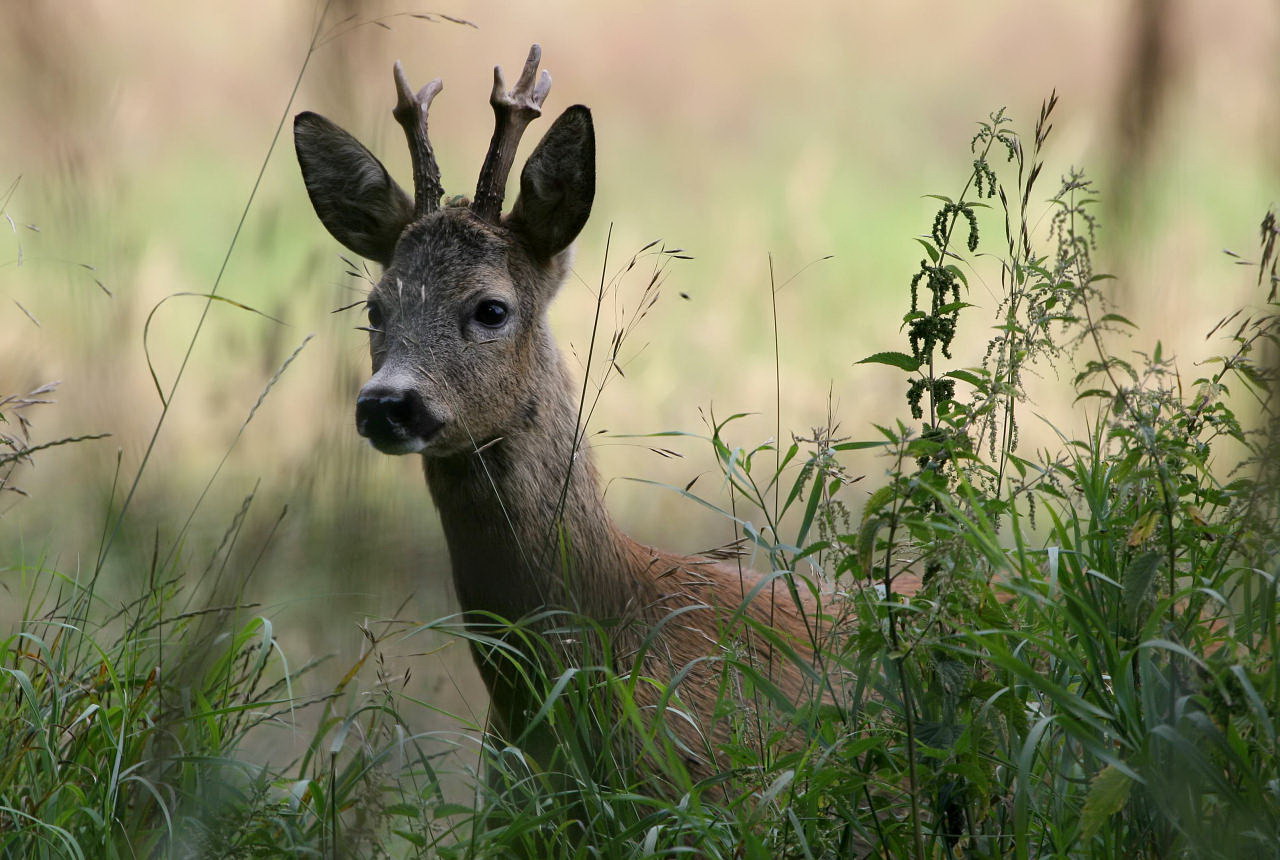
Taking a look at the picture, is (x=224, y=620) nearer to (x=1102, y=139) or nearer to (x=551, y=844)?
(x=551, y=844)

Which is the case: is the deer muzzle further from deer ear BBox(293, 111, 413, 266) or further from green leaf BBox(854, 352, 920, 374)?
green leaf BBox(854, 352, 920, 374)

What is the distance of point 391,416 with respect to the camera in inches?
135

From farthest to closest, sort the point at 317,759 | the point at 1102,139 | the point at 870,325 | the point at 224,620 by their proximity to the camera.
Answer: the point at 870,325, the point at 317,759, the point at 1102,139, the point at 224,620

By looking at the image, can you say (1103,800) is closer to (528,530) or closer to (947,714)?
(947,714)

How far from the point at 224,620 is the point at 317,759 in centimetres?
121

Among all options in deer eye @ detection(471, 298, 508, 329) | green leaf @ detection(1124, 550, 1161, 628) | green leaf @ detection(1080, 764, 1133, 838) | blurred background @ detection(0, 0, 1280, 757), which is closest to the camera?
green leaf @ detection(1080, 764, 1133, 838)

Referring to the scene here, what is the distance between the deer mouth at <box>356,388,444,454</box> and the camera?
3414mm

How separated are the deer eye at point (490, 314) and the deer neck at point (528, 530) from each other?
0.26m

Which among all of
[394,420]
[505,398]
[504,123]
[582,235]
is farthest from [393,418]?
[582,235]

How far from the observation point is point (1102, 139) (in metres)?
2.32

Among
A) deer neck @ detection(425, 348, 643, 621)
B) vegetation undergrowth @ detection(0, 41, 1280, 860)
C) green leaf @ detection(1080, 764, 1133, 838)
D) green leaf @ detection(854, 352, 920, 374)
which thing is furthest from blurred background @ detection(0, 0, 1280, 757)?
green leaf @ detection(1080, 764, 1133, 838)

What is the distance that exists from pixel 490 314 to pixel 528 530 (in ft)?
2.21

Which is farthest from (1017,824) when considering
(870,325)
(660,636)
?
(870,325)

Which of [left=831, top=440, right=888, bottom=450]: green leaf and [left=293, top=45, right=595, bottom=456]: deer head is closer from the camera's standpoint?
[left=831, top=440, right=888, bottom=450]: green leaf
